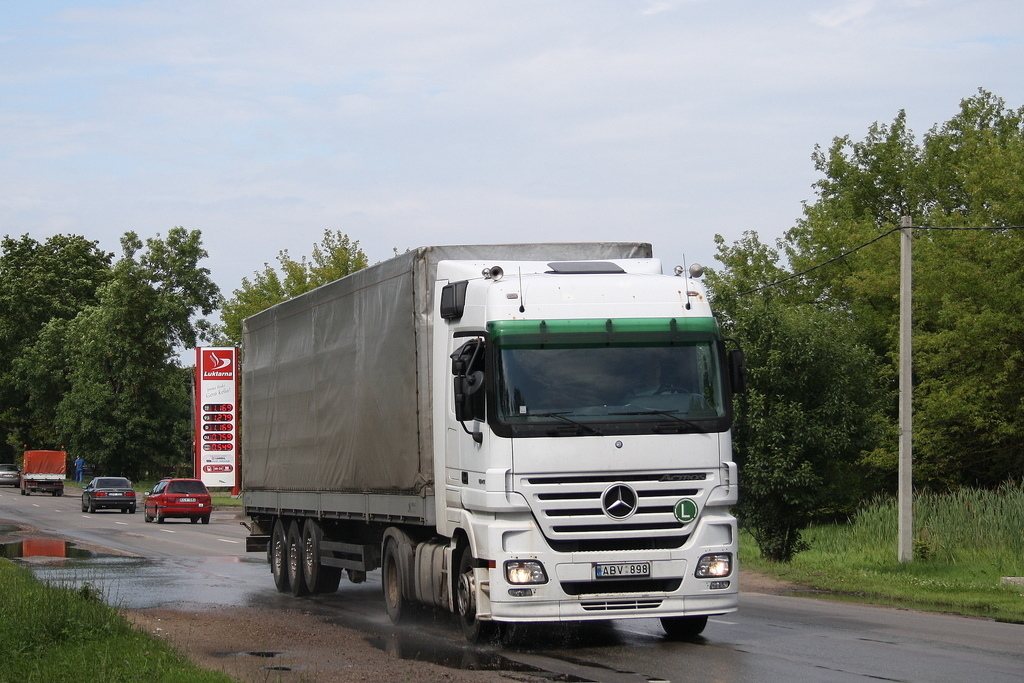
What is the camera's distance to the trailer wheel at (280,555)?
19.2 m

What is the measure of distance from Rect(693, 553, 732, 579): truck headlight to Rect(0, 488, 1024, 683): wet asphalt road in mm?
681

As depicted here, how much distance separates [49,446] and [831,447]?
307ft

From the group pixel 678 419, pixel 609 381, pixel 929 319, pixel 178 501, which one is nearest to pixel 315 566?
pixel 609 381

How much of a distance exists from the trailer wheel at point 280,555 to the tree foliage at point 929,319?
7.82m

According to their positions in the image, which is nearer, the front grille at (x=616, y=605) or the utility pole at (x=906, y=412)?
the front grille at (x=616, y=605)

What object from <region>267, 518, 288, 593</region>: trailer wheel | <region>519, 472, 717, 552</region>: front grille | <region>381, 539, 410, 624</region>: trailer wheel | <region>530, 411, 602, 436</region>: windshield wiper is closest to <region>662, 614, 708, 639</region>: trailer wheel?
<region>519, 472, 717, 552</region>: front grille

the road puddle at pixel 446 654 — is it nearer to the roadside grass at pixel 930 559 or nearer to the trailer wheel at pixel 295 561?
the trailer wheel at pixel 295 561

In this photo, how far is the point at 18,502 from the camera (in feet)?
206

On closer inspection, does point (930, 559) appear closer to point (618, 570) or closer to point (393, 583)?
point (393, 583)

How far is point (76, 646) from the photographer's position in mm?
10930

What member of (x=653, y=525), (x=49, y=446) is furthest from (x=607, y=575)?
(x=49, y=446)

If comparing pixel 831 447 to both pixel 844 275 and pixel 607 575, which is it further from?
pixel 844 275

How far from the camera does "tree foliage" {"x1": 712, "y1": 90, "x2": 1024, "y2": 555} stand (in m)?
22.3

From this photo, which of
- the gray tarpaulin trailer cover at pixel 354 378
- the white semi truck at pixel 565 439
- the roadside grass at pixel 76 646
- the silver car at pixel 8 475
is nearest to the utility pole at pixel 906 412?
the gray tarpaulin trailer cover at pixel 354 378
